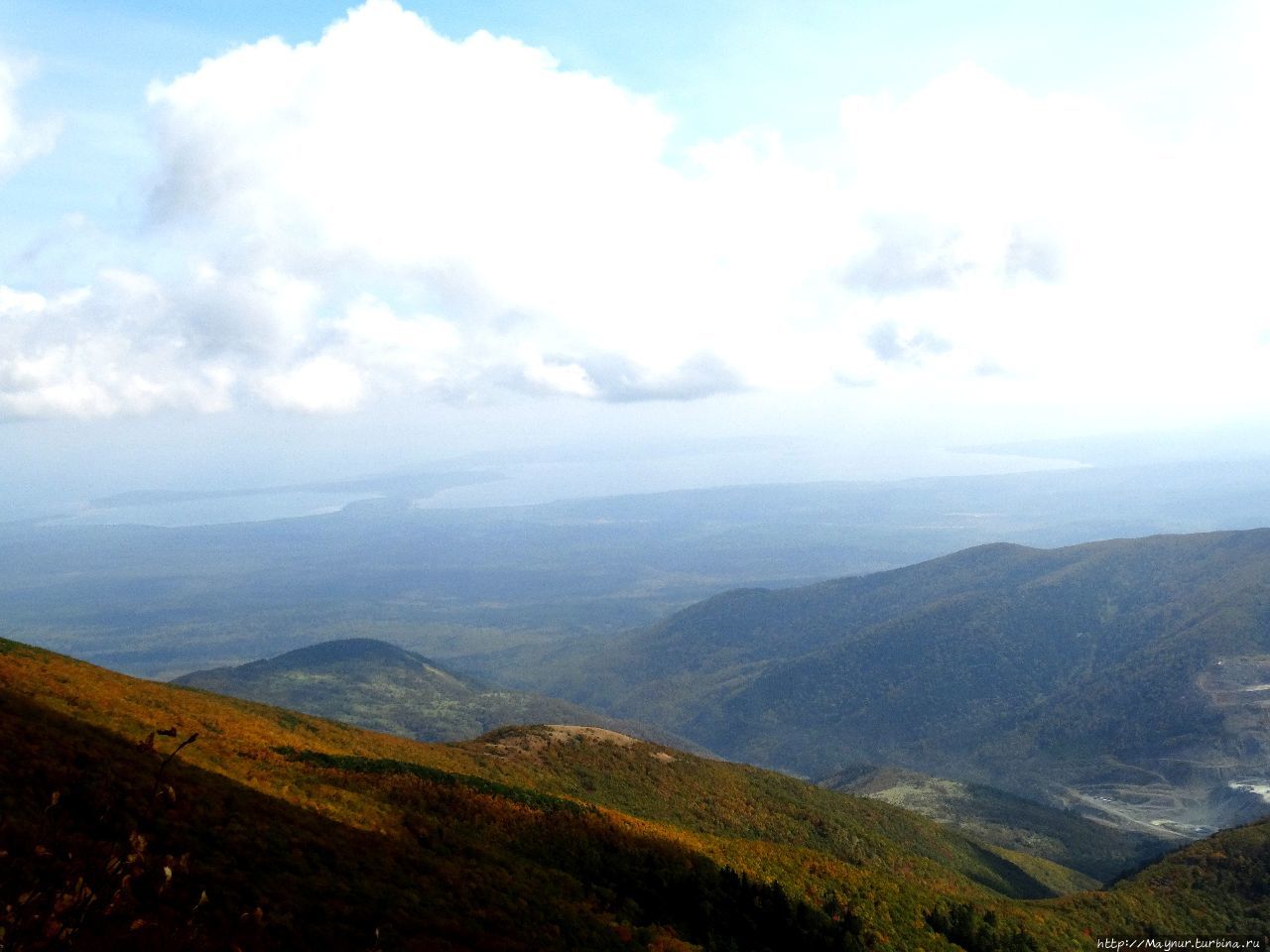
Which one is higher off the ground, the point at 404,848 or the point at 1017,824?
the point at 404,848

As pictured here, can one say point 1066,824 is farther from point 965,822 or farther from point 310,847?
point 310,847

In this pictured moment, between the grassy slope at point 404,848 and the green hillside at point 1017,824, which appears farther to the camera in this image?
the green hillside at point 1017,824

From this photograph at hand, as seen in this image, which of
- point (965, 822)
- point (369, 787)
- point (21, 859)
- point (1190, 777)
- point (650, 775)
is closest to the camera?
point (21, 859)

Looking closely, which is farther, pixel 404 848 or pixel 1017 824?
pixel 1017 824

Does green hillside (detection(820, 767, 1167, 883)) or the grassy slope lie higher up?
the grassy slope

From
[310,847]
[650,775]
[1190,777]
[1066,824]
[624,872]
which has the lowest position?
[1190,777]

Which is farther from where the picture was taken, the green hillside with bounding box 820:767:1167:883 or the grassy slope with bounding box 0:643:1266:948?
the green hillside with bounding box 820:767:1167:883

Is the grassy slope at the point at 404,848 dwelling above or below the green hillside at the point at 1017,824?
above

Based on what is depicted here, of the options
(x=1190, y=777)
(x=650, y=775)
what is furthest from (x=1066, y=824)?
(x=650, y=775)
